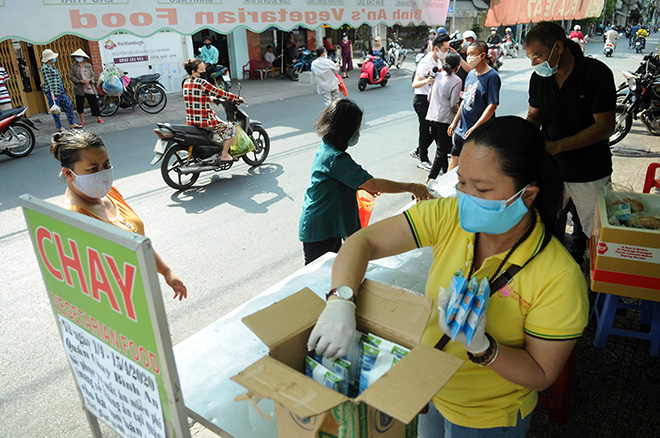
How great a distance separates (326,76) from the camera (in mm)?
10531

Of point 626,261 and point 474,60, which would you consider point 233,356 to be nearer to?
point 626,261

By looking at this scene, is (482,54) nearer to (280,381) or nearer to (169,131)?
(169,131)

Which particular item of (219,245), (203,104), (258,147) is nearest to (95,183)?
(219,245)

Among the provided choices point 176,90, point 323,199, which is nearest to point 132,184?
point 323,199

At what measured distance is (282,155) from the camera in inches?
313

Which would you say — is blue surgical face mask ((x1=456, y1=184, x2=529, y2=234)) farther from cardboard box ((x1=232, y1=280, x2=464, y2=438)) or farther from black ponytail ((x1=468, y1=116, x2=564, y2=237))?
cardboard box ((x1=232, y1=280, x2=464, y2=438))

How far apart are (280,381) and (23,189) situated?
6.84 metres

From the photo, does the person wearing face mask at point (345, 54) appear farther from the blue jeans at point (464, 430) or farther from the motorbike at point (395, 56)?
the blue jeans at point (464, 430)

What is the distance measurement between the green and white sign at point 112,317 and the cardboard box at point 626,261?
7.98 ft

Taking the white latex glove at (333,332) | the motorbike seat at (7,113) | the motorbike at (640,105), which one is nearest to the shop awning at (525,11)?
the motorbike at (640,105)

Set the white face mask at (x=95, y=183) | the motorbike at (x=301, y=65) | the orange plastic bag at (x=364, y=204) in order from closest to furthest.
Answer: the white face mask at (x=95, y=183) → the orange plastic bag at (x=364, y=204) → the motorbike at (x=301, y=65)

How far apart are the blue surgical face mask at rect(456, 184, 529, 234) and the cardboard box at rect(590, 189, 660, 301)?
1.53 m

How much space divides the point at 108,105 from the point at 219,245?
8.10 m

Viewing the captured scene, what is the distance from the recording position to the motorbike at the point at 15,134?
25.3 ft
